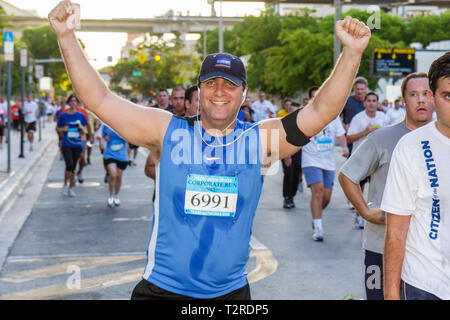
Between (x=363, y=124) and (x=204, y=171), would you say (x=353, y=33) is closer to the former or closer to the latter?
(x=204, y=171)

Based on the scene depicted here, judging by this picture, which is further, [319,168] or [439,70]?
[319,168]

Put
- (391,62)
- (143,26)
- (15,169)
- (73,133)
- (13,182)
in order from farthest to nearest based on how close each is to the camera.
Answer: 1. (143,26)
2. (391,62)
3. (15,169)
4. (13,182)
5. (73,133)

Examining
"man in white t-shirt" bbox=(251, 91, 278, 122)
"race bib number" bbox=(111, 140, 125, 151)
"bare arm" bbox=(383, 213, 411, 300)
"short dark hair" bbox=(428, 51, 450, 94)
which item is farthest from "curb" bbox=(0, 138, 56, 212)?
"short dark hair" bbox=(428, 51, 450, 94)

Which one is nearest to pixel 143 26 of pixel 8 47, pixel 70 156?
pixel 8 47

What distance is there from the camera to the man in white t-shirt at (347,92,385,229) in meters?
9.48

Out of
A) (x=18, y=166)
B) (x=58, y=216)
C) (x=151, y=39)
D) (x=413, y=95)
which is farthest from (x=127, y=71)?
(x=413, y=95)

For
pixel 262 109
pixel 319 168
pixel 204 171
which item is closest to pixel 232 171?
pixel 204 171

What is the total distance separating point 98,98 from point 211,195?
0.66 metres

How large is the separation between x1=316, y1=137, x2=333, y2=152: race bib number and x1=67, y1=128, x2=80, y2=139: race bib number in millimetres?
5911

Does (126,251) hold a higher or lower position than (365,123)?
lower

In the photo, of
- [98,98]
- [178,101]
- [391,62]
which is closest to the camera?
[98,98]

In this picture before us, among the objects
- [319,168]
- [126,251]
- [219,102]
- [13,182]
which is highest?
[219,102]

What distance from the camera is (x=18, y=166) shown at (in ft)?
57.7

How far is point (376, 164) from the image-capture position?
4.49m
